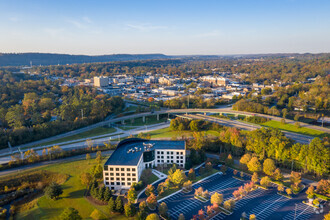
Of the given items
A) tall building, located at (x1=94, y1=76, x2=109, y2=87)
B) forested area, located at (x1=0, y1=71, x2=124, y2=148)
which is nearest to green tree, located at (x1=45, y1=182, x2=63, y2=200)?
forested area, located at (x1=0, y1=71, x2=124, y2=148)

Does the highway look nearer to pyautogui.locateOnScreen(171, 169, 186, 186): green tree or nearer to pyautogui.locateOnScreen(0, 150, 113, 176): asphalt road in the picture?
pyautogui.locateOnScreen(171, 169, 186, 186): green tree

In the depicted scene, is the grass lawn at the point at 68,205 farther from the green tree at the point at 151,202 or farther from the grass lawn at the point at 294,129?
the grass lawn at the point at 294,129

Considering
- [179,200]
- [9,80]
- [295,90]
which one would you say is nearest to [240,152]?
[179,200]

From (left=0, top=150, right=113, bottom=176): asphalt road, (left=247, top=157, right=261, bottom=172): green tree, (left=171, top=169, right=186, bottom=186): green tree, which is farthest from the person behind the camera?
(left=0, top=150, right=113, bottom=176): asphalt road

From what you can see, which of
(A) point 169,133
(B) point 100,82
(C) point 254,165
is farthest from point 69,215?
(B) point 100,82

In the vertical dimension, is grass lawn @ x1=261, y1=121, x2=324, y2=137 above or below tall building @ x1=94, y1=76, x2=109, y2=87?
below

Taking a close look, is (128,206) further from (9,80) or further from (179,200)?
(9,80)

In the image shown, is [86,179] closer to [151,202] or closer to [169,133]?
[151,202]
